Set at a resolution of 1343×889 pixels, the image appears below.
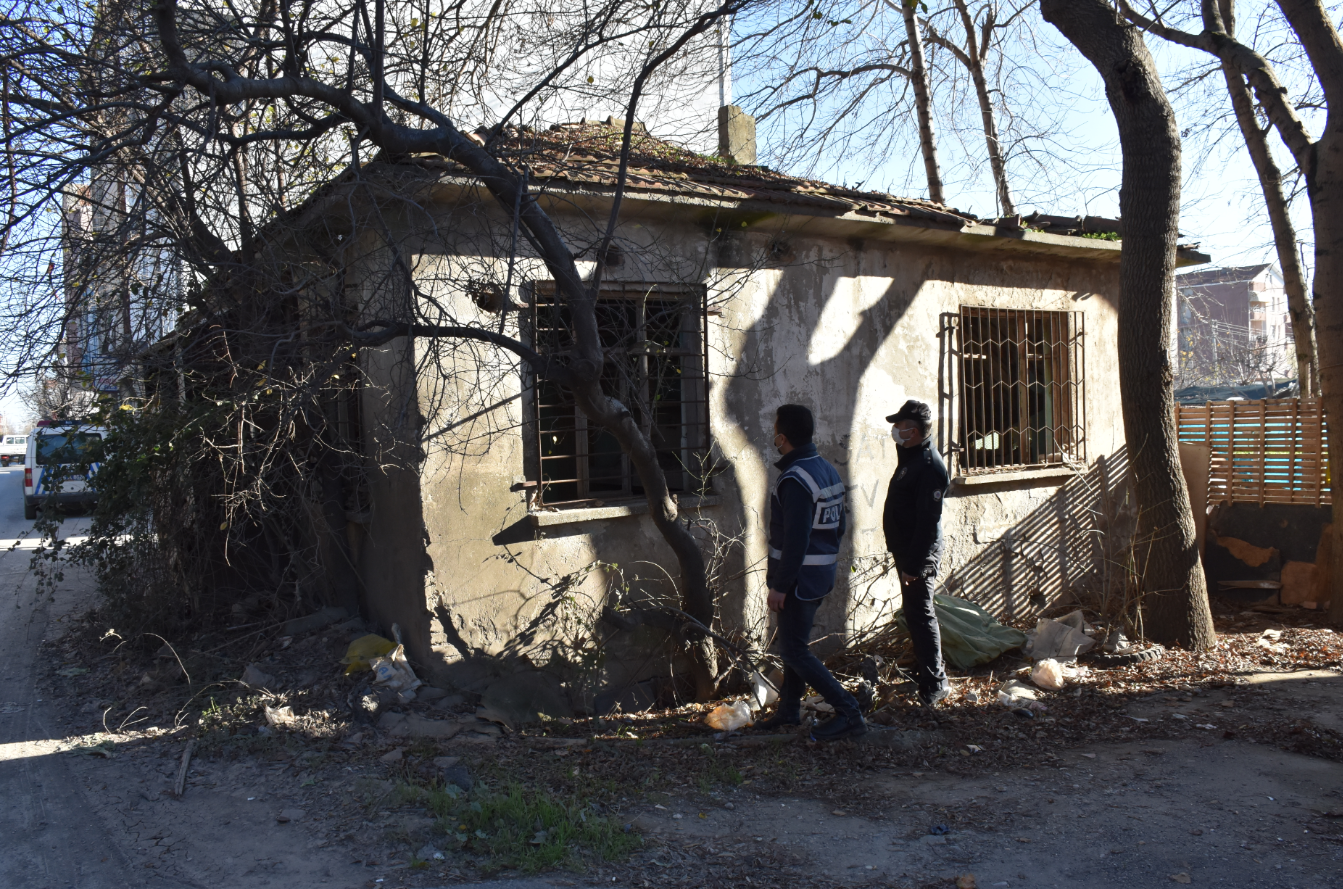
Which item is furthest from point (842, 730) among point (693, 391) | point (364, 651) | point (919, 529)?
point (364, 651)

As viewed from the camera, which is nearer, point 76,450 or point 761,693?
point 761,693

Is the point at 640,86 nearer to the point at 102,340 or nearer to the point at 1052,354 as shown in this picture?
the point at 102,340

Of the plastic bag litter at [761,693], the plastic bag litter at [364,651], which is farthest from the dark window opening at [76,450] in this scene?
the plastic bag litter at [761,693]

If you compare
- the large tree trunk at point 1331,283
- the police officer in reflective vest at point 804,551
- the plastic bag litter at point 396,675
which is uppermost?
the large tree trunk at point 1331,283

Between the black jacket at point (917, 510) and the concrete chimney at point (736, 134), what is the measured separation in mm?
4533

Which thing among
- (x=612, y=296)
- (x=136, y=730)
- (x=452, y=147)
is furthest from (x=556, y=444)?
(x=136, y=730)

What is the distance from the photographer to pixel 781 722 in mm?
4953

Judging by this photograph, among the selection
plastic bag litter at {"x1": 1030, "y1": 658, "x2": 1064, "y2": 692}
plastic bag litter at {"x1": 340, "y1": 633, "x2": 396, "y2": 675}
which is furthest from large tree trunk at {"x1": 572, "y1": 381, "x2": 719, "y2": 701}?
plastic bag litter at {"x1": 1030, "y1": 658, "x2": 1064, "y2": 692}

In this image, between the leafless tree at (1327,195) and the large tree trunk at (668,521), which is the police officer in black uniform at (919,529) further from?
the leafless tree at (1327,195)

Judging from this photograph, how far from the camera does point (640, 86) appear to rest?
479cm

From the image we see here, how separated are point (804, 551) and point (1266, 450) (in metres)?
6.40

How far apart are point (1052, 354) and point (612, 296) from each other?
4732 millimetres

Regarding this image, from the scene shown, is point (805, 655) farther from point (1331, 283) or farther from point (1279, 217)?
point (1279, 217)

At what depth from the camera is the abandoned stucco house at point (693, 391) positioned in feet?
17.1
